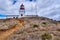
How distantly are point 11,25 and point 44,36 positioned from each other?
10.1 m

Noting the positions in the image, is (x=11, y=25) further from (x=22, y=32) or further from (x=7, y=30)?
(x=22, y=32)

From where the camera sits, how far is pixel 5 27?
27.2 meters

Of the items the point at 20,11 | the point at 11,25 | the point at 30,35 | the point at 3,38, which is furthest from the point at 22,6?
the point at 30,35

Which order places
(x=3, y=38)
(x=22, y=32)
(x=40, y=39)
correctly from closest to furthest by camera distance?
1. (x=40, y=39)
2. (x=22, y=32)
3. (x=3, y=38)

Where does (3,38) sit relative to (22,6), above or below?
below

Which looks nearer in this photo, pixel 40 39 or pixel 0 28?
pixel 40 39

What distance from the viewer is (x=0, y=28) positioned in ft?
87.9

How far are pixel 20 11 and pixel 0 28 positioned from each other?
920 inches

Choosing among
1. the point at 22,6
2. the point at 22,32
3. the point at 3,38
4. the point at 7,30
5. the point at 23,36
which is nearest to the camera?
the point at 23,36

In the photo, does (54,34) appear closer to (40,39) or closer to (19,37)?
(40,39)

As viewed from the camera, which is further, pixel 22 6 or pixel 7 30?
pixel 22 6

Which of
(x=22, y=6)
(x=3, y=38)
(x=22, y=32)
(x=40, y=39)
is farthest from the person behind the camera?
(x=22, y=6)

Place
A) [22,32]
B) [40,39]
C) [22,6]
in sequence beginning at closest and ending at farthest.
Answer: [40,39], [22,32], [22,6]

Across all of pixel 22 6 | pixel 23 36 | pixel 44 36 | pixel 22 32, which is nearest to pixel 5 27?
pixel 22 32
